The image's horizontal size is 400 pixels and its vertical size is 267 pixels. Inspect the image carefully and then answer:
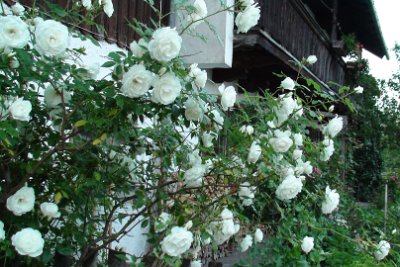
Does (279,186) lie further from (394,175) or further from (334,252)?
(394,175)

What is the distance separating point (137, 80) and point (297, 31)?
24.3ft

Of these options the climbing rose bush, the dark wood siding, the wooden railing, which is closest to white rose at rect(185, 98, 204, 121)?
the climbing rose bush

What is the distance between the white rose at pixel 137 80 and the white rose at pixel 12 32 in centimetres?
41

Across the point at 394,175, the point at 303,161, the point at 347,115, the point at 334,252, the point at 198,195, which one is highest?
the point at 347,115

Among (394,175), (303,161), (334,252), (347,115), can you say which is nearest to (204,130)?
(303,161)

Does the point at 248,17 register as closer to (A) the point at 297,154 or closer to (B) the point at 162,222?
(A) the point at 297,154

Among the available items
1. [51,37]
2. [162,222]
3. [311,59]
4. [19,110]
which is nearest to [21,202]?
[19,110]

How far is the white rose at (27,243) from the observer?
204 centimetres

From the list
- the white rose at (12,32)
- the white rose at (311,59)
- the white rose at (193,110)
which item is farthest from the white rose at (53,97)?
the white rose at (311,59)

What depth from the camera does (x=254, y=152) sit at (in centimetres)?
233

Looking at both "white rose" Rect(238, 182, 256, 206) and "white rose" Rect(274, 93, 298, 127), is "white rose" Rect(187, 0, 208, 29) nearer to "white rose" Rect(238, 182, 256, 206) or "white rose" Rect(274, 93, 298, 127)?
"white rose" Rect(274, 93, 298, 127)

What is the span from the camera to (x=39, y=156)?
2.47 metres

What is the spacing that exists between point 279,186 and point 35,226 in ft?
3.53

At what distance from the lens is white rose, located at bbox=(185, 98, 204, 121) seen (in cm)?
230
